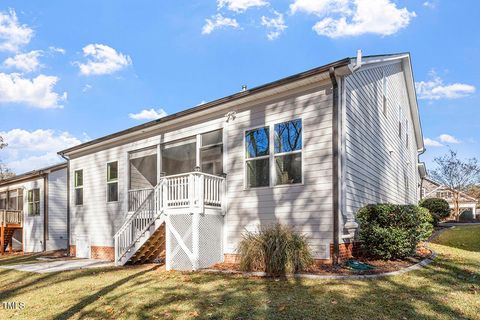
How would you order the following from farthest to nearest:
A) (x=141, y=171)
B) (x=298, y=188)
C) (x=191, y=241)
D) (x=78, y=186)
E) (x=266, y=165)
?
(x=78, y=186), (x=141, y=171), (x=266, y=165), (x=191, y=241), (x=298, y=188)

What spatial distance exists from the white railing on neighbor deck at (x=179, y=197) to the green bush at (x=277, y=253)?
2.01 metres

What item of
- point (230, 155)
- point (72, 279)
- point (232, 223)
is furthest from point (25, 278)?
point (230, 155)

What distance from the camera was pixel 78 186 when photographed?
52.7 feet

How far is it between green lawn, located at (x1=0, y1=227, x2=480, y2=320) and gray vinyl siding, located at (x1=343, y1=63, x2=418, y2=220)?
2.57m

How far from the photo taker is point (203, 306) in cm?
554

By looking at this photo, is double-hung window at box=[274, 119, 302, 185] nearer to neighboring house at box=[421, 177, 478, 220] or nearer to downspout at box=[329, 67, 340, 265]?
downspout at box=[329, 67, 340, 265]

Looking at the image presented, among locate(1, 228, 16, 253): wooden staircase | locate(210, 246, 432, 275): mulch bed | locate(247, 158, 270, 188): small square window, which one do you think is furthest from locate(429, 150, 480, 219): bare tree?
locate(1, 228, 16, 253): wooden staircase

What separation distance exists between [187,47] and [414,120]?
12593mm

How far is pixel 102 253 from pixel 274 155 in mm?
8764

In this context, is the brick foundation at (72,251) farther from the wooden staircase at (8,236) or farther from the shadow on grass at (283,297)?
the shadow on grass at (283,297)

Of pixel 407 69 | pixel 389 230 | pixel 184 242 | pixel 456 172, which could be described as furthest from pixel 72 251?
pixel 456 172

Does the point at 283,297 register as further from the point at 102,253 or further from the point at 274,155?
the point at 102,253

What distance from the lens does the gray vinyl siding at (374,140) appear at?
353 inches

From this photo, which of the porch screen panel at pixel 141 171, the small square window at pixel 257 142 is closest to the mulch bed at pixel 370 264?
the small square window at pixel 257 142
